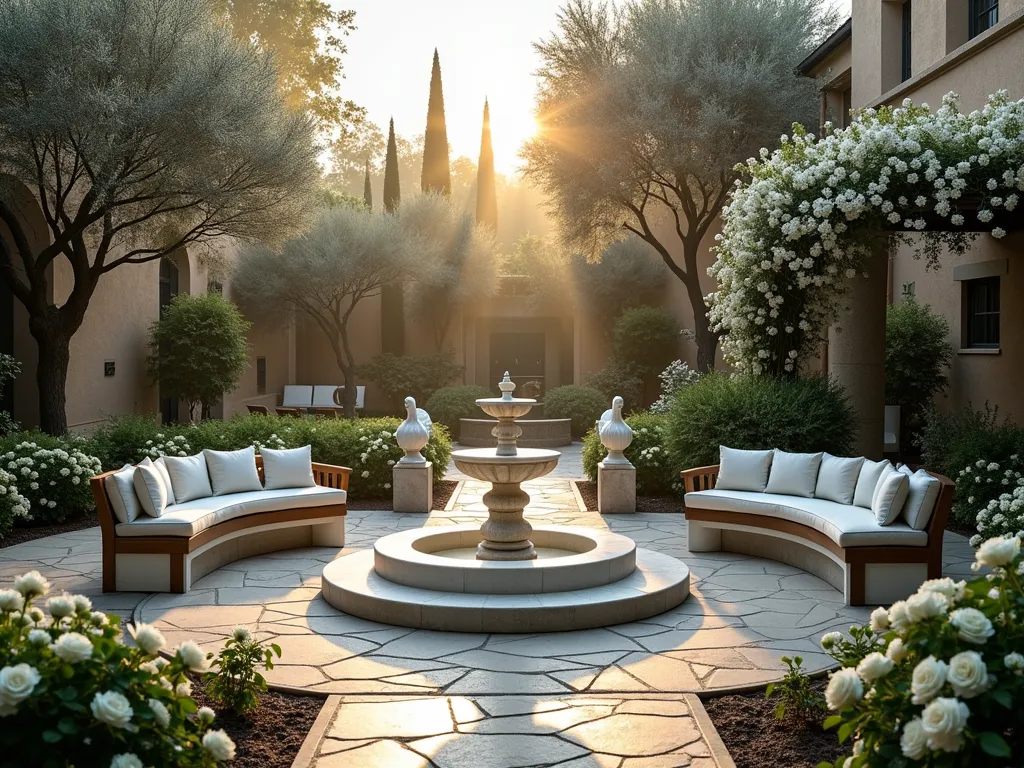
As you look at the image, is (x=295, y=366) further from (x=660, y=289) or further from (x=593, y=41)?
(x=593, y=41)

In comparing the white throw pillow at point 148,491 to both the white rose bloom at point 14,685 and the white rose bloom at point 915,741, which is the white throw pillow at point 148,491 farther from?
the white rose bloom at point 915,741

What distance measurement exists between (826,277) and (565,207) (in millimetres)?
9315

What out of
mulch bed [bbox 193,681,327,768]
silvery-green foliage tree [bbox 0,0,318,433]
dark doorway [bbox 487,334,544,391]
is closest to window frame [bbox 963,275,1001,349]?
silvery-green foliage tree [bbox 0,0,318,433]

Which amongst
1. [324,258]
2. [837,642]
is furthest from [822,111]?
[837,642]

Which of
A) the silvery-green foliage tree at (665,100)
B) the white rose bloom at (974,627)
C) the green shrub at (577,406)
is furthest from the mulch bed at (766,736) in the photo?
the green shrub at (577,406)

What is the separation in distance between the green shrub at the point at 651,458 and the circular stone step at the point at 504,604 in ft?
16.1

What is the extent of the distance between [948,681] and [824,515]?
5401 mm

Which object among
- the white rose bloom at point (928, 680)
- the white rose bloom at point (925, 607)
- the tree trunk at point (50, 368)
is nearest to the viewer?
the white rose bloom at point (928, 680)

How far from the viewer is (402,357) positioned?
83.8 feet

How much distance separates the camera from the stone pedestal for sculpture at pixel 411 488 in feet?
38.3

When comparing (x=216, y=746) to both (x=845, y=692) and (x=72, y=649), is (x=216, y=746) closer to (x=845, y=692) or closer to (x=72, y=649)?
(x=72, y=649)

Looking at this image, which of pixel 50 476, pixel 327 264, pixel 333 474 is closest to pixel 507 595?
pixel 333 474

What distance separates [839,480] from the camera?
843 cm

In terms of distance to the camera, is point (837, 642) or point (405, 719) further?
point (405, 719)
